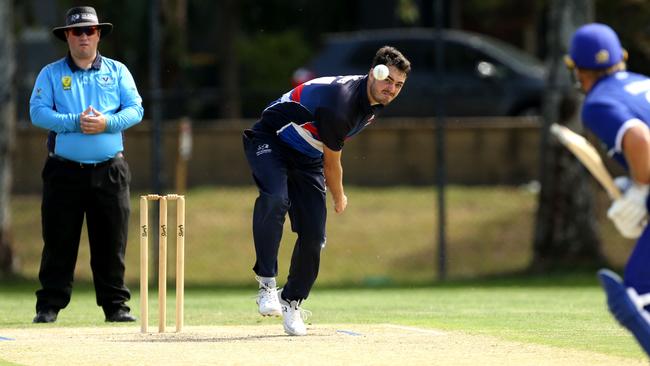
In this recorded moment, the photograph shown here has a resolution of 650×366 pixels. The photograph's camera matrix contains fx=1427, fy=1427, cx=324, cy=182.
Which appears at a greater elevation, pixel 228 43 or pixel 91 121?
pixel 91 121

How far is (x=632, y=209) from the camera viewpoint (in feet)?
20.9

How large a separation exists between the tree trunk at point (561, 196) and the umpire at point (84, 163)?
774cm

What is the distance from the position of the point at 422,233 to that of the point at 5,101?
19.7 feet

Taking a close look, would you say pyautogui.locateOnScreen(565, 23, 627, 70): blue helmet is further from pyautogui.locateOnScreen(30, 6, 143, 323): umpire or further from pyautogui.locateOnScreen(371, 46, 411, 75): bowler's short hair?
pyautogui.locateOnScreen(30, 6, 143, 323): umpire

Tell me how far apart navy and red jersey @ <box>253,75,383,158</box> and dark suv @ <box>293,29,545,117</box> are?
11748 mm

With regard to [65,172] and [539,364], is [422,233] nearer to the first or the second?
[65,172]

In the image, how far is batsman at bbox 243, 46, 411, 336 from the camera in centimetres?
862

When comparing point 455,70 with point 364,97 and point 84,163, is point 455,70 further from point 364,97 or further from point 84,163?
point 364,97

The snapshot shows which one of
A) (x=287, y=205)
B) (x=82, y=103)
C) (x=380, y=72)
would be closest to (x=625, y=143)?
(x=380, y=72)

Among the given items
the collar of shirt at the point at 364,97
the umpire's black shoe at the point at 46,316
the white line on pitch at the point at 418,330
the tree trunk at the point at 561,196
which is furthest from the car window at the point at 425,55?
the collar of shirt at the point at 364,97

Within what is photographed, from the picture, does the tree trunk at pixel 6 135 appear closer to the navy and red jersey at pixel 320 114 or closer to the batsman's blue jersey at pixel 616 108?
the navy and red jersey at pixel 320 114

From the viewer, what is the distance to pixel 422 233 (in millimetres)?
19469

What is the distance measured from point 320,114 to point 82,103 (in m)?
2.18

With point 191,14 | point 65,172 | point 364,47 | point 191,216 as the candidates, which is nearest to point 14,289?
point 191,216
